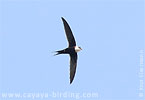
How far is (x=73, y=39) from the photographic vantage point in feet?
302

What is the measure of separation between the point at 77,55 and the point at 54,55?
0.68 m

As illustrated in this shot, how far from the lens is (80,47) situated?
302 feet

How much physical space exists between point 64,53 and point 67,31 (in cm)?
46

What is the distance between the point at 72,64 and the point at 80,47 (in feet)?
1.24

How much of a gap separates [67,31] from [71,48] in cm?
37

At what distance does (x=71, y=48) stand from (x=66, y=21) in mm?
582

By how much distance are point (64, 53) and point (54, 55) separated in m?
0.37

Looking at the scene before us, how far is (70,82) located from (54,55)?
704 mm

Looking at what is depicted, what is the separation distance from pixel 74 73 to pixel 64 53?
0.47 m

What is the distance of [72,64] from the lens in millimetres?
92188

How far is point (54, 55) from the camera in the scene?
91750 mm

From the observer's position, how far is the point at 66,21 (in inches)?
3617

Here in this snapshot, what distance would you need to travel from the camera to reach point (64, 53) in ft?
302

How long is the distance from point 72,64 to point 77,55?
216 millimetres
